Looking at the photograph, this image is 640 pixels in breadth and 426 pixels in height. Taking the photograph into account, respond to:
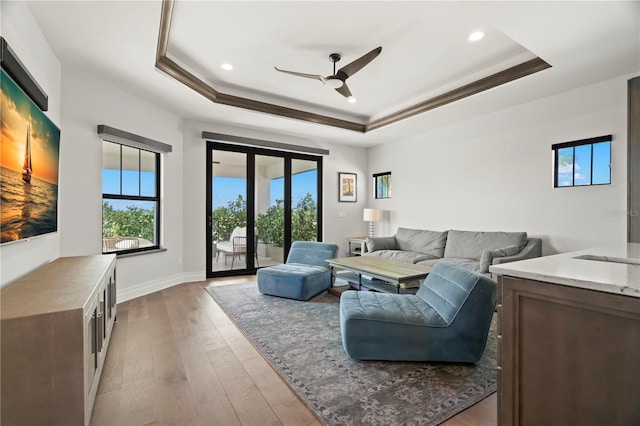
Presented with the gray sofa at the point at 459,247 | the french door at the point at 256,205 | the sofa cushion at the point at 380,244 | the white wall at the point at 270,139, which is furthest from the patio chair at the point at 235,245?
the gray sofa at the point at 459,247

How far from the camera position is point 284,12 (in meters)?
2.60

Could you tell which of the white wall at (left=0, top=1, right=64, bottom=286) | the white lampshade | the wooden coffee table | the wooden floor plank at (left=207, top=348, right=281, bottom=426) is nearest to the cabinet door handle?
the white wall at (left=0, top=1, right=64, bottom=286)

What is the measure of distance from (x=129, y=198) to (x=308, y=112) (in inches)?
113

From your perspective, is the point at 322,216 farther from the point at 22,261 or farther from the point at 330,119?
the point at 22,261

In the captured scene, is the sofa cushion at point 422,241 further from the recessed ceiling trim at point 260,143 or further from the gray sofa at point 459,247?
the recessed ceiling trim at point 260,143

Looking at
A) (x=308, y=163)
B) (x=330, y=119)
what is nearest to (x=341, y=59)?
(x=330, y=119)

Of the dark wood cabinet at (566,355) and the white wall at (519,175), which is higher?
the white wall at (519,175)

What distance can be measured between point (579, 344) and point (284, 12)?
2.93m

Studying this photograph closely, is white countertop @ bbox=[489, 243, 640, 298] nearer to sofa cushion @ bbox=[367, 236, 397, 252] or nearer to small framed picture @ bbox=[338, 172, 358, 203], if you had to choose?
sofa cushion @ bbox=[367, 236, 397, 252]

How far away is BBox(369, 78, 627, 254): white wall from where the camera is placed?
134 inches

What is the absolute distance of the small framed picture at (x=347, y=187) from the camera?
21.1 feet

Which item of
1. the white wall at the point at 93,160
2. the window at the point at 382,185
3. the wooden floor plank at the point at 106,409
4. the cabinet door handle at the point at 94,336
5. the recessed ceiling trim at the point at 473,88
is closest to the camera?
the wooden floor plank at the point at 106,409

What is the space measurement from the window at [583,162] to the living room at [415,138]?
0.24ft

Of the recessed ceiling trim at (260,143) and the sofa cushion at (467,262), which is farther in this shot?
A: the recessed ceiling trim at (260,143)
